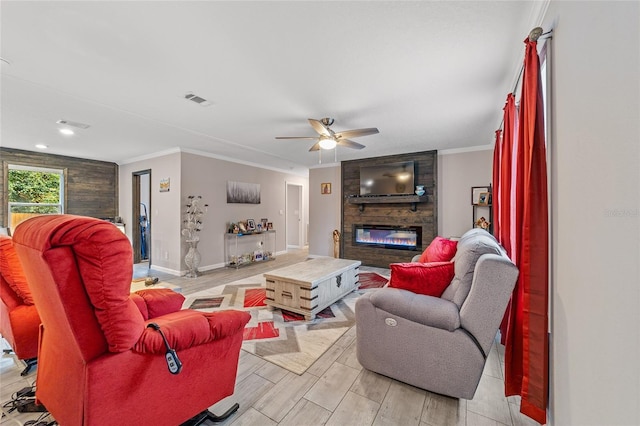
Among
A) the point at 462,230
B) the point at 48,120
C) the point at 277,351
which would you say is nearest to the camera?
the point at 277,351

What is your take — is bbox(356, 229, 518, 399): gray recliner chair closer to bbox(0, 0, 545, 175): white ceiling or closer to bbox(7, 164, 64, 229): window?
bbox(0, 0, 545, 175): white ceiling

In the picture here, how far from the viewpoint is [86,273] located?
36.5 inches

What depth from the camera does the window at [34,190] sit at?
4836 millimetres

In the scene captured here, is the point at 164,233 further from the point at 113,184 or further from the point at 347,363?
the point at 347,363

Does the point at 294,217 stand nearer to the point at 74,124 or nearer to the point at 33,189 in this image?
the point at 74,124

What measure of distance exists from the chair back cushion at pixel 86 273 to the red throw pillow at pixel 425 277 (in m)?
1.61

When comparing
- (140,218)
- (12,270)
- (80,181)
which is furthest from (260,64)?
(80,181)

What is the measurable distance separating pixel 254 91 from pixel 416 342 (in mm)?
2642

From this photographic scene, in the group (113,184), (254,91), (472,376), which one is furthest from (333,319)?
(113,184)

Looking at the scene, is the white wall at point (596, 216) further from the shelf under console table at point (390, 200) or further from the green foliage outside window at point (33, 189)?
the green foliage outside window at point (33, 189)

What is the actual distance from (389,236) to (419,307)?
3.90m

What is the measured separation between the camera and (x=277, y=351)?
2.23 meters

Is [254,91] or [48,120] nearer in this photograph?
[254,91]

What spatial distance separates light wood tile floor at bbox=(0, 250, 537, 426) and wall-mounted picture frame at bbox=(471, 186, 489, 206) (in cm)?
317
